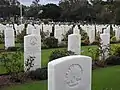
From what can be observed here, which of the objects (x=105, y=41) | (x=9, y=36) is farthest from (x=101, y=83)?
(x=9, y=36)

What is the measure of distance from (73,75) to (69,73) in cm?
7

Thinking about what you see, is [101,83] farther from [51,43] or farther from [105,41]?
[51,43]

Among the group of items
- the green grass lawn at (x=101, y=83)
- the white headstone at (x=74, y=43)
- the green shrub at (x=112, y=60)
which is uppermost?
the white headstone at (x=74, y=43)

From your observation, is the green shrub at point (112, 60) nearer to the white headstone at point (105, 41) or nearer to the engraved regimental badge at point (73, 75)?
the white headstone at point (105, 41)

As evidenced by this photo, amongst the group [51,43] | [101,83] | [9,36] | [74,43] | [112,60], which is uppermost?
[9,36]

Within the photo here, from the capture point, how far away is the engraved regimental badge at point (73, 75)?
4.46 meters

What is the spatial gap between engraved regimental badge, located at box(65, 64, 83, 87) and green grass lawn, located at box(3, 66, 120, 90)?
3.33m

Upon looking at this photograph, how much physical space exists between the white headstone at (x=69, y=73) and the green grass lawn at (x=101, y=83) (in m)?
3.20

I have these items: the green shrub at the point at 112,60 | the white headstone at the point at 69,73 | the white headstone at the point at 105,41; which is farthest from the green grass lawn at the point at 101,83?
the white headstone at the point at 69,73

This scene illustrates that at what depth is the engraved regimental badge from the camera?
4.46 metres

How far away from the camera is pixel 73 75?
4492mm

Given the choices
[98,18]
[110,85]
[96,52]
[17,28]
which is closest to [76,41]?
[96,52]

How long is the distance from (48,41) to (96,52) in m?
6.10

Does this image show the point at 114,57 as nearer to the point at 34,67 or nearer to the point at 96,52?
the point at 96,52
